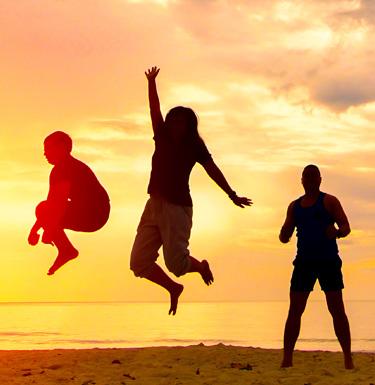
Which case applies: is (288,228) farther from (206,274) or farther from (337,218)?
(206,274)

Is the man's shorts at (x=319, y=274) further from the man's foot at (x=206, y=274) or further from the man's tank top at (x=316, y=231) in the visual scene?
the man's foot at (x=206, y=274)

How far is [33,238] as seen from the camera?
788cm

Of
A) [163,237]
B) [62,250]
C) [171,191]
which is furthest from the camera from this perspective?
[163,237]

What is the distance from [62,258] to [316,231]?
14.4 feet

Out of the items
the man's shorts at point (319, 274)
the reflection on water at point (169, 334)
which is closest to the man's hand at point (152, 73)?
the man's shorts at point (319, 274)

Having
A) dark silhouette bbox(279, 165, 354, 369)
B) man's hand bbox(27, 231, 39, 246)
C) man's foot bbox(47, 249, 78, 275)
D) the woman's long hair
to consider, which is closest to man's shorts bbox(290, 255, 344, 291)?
dark silhouette bbox(279, 165, 354, 369)

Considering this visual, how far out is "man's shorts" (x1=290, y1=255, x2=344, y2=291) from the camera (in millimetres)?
11188

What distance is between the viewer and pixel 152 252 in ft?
29.1

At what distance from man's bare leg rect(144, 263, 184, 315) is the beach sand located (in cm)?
234

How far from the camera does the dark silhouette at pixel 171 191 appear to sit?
852 cm

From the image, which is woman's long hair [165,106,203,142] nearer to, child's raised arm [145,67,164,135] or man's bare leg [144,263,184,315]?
child's raised arm [145,67,164,135]

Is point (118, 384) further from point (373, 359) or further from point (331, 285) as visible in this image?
point (373, 359)

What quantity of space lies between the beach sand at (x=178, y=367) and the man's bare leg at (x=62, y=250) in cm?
350

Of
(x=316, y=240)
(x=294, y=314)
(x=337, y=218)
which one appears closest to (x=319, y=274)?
(x=316, y=240)
